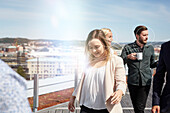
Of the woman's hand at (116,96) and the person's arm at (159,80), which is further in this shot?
the woman's hand at (116,96)

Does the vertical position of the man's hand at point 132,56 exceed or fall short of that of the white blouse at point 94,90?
it exceeds it

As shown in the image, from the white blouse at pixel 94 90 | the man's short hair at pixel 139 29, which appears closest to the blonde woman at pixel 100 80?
the white blouse at pixel 94 90

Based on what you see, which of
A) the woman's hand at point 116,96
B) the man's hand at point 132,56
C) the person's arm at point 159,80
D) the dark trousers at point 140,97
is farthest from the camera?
the man's hand at point 132,56

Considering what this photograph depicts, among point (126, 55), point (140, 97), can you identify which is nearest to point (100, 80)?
point (140, 97)

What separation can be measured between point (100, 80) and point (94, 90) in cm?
8

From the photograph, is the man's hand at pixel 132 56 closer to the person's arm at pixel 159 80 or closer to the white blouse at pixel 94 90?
the white blouse at pixel 94 90

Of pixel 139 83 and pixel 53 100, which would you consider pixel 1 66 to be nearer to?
pixel 139 83

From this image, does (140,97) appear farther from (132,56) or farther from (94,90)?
(94,90)

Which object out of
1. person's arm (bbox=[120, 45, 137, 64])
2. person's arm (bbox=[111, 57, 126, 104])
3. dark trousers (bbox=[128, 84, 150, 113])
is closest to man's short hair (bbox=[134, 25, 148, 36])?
person's arm (bbox=[120, 45, 137, 64])

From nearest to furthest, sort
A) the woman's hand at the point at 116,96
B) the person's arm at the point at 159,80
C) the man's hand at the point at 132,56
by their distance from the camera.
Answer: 1. the person's arm at the point at 159,80
2. the woman's hand at the point at 116,96
3. the man's hand at the point at 132,56

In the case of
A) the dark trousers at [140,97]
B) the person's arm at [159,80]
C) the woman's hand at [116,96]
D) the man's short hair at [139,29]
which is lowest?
the dark trousers at [140,97]

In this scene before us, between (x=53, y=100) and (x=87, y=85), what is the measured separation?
4696mm

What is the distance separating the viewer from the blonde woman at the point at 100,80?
5.13 ft

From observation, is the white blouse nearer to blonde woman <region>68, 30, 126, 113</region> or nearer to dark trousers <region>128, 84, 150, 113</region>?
blonde woman <region>68, 30, 126, 113</region>
